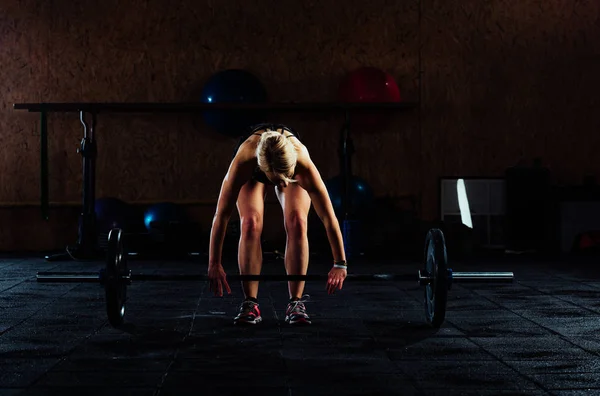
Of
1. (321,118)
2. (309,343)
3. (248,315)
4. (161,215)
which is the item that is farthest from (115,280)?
(321,118)

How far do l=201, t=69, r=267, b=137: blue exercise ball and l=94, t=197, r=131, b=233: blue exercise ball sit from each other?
109 centimetres

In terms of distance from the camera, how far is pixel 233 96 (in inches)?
256

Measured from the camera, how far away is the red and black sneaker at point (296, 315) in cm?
313

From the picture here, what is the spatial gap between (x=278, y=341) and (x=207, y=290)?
5.52ft

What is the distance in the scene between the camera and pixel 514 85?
23.6 ft

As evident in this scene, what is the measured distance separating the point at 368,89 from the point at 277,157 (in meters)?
4.14

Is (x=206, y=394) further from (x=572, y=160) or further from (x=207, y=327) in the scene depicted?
(x=572, y=160)

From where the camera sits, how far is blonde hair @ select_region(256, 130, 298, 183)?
2631mm

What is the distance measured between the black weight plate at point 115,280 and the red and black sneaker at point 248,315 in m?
0.48

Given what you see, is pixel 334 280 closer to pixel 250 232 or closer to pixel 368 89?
pixel 250 232

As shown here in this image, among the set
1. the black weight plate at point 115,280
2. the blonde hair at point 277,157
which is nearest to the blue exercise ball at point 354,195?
the black weight plate at point 115,280

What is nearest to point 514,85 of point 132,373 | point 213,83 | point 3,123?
point 213,83

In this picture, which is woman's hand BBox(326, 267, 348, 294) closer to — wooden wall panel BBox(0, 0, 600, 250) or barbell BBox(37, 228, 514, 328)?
barbell BBox(37, 228, 514, 328)

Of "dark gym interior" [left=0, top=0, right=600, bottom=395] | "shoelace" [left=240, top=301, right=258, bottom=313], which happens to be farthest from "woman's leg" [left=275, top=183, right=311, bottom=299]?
"dark gym interior" [left=0, top=0, right=600, bottom=395]
